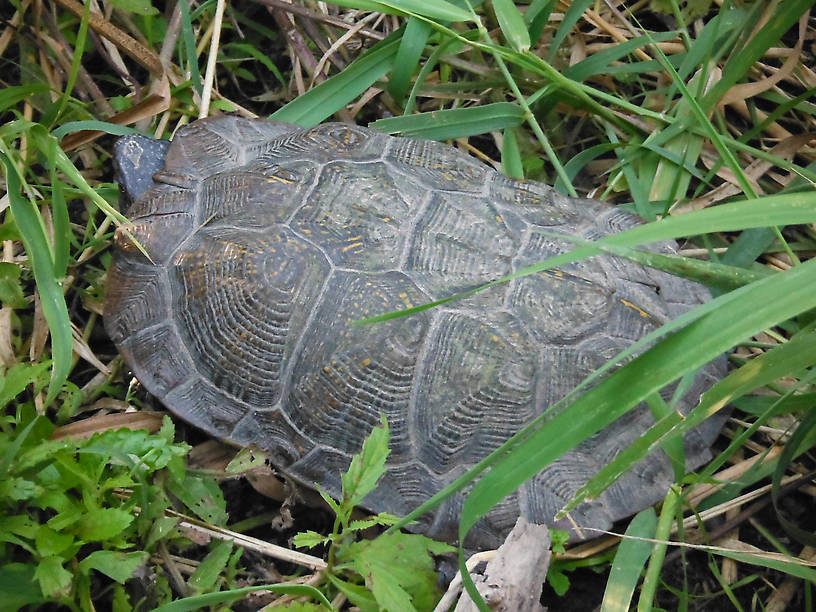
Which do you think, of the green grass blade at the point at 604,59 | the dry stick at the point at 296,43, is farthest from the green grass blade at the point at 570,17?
the dry stick at the point at 296,43

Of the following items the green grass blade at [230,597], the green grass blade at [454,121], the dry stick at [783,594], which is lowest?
the dry stick at [783,594]

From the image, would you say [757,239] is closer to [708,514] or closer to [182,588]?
[708,514]

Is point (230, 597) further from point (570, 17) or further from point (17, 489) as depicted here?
point (570, 17)

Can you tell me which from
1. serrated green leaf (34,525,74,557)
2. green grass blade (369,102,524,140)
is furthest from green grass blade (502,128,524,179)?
serrated green leaf (34,525,74,557)

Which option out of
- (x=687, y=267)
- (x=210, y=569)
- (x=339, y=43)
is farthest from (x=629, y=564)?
(x=339, y=43)

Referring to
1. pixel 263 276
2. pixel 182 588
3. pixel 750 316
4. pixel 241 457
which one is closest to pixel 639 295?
pixel 750 316

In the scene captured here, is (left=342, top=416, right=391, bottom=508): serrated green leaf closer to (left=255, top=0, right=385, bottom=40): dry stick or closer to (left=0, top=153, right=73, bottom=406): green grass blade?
(left=0, top=153, right=73, bottom=406): green grass blade

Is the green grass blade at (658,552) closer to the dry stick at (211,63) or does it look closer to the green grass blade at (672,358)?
the green grass blade at (672,358)
